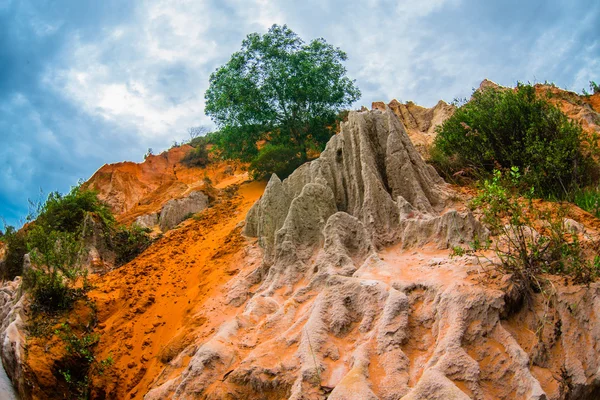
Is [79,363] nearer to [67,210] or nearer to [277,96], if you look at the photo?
[67,210]

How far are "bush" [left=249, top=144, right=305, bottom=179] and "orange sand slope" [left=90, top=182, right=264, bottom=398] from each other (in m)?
5.63

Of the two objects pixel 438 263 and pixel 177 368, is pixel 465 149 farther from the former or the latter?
pixel 177 368

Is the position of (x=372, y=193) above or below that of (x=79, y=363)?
above

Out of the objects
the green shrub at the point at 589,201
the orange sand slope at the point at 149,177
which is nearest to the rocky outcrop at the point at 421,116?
the orange sand slope at the point at 149,177

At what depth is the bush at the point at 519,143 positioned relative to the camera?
9591 millimetres

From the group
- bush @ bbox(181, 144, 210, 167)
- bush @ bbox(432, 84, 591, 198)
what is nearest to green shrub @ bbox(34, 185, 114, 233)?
bush @ bbox(432, 84, 591, 198)

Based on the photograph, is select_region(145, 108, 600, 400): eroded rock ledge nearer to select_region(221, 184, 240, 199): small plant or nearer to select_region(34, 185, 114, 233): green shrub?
select_region(221, 184, 240, 199): small plant

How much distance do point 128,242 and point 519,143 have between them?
11474 millimetres

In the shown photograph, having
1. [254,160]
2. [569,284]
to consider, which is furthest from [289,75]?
[569,284]

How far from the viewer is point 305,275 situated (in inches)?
283

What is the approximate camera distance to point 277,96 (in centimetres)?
2006

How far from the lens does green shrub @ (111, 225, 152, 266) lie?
13.3 meters

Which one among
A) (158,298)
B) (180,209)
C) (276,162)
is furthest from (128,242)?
(276,162)

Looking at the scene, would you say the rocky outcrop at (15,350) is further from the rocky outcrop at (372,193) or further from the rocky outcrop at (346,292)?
the rocky outcrop at (372,193)
